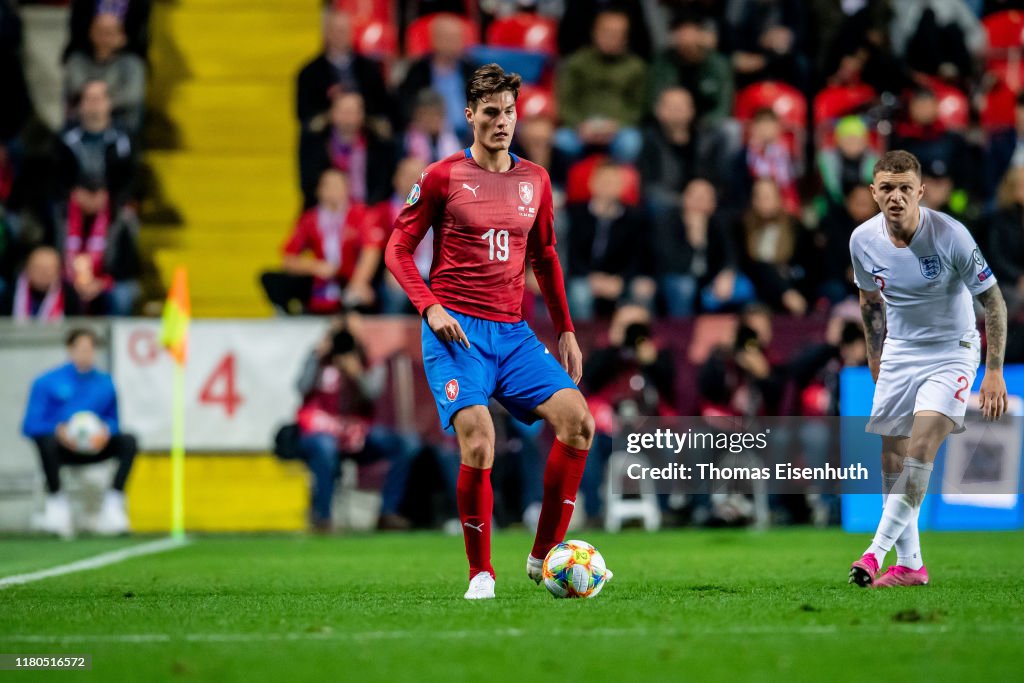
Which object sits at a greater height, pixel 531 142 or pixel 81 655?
pixel 531 142

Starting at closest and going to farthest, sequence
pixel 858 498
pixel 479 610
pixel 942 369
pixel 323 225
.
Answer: pixel 479 610
pixel 942 369
pixel 858 498
pixel 323 225

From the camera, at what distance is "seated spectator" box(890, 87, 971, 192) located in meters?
15.3

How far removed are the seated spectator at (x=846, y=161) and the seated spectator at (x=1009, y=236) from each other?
4.23 ft

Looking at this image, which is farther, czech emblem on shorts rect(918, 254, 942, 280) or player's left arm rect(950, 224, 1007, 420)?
czech emblem on shorts rect(918, 254, 942, 280)

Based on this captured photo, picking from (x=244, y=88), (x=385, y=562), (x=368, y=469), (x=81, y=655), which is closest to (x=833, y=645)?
(x=81, y=655)

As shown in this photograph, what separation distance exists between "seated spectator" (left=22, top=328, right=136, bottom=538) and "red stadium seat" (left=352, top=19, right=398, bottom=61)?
5.46m

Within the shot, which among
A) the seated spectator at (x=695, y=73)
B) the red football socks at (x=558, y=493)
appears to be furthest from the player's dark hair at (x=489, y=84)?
the seated spectator at (x=695, y=73)

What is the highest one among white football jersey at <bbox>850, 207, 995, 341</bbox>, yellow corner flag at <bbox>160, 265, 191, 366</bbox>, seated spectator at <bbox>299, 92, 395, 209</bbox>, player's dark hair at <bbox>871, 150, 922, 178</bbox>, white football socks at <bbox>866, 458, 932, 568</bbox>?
seated spectator at <bbox>299, 92, 395, 209</bbox>

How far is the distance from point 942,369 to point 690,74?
937 cm

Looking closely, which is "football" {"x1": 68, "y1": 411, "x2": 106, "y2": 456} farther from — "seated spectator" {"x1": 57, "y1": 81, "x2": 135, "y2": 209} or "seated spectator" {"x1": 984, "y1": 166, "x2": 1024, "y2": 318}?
"seated spectator" {"x1": 984, "y1": 166, "x2": 1024, "y2": 318}

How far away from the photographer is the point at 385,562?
32.3 feet

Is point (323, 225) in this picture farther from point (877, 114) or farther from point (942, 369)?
point (942, 369)

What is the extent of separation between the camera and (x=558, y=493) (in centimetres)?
718

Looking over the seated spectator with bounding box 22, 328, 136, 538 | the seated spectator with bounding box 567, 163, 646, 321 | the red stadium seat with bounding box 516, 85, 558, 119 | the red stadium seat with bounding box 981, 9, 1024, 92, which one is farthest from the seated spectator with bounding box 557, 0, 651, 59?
the seated spectator with bounding box 22, 328, 136, 538
